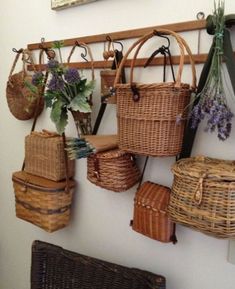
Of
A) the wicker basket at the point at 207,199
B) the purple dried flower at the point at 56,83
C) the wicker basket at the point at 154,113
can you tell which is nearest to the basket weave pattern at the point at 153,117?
the wicker basket at the point at 154,113

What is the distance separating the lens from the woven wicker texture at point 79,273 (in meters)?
1.07

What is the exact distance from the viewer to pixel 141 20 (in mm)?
1080

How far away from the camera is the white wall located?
3.25 ft

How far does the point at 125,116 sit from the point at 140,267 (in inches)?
24.9

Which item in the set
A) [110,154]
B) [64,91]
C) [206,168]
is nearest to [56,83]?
[64,91]

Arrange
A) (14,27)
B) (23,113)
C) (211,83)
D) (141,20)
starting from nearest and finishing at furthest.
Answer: (211,83)
(141,20)
(23,113)
(14,27)

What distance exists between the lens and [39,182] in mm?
1302

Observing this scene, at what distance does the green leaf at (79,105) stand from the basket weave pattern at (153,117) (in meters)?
0.17

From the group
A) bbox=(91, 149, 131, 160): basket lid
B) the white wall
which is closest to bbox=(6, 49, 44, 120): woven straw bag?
the white wall

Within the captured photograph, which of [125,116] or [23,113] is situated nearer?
[125,116]

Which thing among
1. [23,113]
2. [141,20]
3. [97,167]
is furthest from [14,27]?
[97,167]

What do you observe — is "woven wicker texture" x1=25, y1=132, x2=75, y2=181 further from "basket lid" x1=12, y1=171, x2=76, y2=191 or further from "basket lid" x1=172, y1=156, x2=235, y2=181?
"basket lid" x1=172, y1=156, x2=235, y2=181

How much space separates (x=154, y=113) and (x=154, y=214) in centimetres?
32

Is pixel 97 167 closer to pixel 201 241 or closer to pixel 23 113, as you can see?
pixel 201 241
